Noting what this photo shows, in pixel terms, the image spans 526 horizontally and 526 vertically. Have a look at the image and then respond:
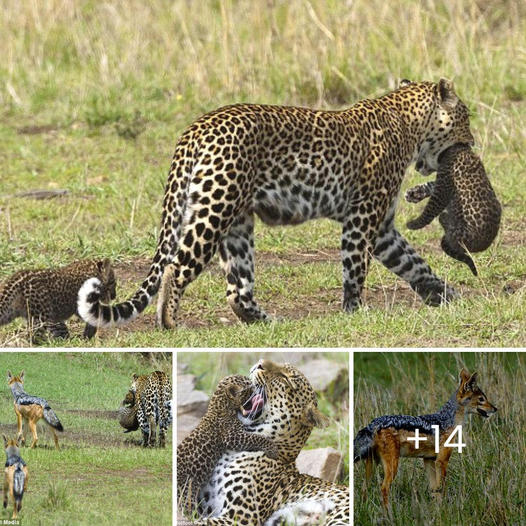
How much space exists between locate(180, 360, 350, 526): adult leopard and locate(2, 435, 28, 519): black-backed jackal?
2.39ft

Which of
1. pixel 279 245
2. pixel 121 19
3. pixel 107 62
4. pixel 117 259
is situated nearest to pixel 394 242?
pixel 279 245

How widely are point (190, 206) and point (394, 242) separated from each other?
1.61 m

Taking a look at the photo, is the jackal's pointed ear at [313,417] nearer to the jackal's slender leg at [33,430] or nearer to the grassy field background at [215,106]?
the jackal's slender leg at [33,430]

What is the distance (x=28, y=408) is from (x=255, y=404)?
0.95m

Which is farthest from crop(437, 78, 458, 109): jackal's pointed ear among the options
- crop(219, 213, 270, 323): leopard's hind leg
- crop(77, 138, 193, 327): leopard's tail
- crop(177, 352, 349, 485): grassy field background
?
crop(177, 352, 349, 485): grassy field background

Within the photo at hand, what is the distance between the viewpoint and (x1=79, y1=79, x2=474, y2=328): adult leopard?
7.61 meters

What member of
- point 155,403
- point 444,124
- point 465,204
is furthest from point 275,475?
point 444,124

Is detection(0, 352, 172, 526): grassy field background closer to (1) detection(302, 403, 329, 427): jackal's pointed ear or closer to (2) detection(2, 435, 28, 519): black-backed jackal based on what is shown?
(2) detection(2, 435, 28, 519): black-backed jackal

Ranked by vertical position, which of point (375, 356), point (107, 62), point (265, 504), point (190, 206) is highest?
point (107, 62)

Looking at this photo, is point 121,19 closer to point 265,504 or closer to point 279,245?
point 279,245

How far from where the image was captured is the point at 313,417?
5.71 meters

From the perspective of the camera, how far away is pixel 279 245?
31.9 ft

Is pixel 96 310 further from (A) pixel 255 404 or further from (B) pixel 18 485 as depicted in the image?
(B) pixel 18 485

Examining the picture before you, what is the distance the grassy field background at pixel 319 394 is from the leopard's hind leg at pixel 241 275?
245 cm
